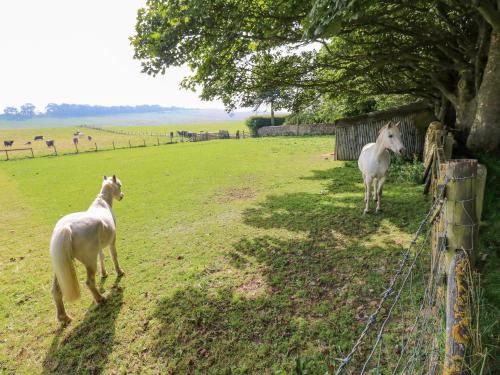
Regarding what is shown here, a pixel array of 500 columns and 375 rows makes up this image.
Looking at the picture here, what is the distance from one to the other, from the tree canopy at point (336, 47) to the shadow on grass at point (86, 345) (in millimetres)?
5467

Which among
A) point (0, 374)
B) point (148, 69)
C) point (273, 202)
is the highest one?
point (148, 69)

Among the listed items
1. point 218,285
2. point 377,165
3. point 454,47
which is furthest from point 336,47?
point 218,285

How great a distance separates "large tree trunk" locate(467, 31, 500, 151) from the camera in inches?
286

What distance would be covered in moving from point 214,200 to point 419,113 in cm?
1140

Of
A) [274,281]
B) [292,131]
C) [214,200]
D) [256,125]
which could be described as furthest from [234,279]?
[256,125]

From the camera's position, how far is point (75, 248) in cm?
491

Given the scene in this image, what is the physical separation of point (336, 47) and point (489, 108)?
19.1 feet

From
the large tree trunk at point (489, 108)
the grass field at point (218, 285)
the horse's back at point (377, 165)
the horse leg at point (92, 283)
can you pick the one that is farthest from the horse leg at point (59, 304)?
the large tree trunk at point (489, 108)

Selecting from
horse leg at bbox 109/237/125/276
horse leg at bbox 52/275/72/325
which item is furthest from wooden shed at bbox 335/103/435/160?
horse leg at bbox 52/275/72/325

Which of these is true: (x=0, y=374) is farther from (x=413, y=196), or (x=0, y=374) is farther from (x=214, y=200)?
(x=413, y=196)

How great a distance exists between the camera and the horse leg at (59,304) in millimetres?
4895

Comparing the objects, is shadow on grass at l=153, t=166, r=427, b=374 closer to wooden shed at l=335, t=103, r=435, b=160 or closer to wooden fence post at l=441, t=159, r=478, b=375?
wooden fence post at l=441, t=159, r=478, b=375

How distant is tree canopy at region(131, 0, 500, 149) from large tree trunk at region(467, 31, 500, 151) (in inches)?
0.9

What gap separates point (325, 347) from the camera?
154 inches
